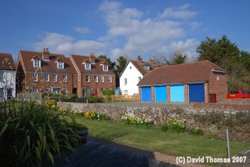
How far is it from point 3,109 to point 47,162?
5.35 feet

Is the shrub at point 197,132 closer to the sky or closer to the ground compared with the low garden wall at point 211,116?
closer to the ground

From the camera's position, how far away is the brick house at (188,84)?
101 ft

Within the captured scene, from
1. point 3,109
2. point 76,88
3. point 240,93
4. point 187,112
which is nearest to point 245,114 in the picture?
point 187,112

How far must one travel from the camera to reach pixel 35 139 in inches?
183

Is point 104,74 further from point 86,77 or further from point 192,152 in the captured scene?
point 192,152

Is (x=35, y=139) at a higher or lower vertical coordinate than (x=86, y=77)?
lower

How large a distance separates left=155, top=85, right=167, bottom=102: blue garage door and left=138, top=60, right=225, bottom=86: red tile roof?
0.90 meters

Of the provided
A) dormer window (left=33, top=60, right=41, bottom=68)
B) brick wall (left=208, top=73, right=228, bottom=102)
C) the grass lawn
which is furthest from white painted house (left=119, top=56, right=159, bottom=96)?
the grass lawn

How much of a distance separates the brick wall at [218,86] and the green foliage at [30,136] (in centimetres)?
2781

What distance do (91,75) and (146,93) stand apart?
16.8m

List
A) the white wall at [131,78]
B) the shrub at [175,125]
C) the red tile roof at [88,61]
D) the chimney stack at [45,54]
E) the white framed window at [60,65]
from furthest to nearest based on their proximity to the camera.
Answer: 1. the red tile roof at [88,61]
2. the white wall at [131,78]
3. the white framed window at [60,65]
4. the chimney stack at [45,54]
5. the shrub at [175,125]

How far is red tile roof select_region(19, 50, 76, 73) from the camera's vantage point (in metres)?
44.0

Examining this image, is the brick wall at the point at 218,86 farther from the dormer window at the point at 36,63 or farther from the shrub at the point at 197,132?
the dormer window at the point at 36,63

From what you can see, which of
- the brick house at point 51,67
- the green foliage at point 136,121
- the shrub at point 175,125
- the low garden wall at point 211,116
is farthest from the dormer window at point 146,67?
the shrub at point 175,125
